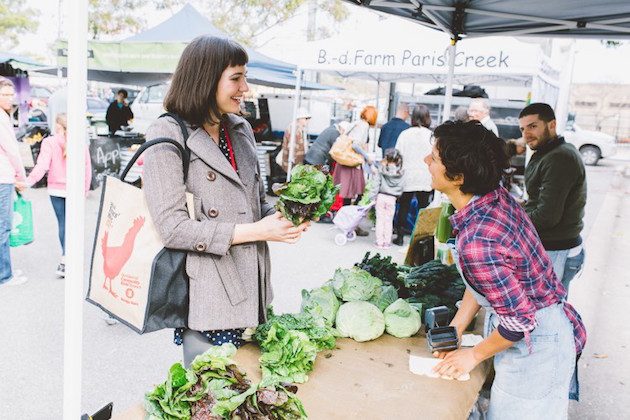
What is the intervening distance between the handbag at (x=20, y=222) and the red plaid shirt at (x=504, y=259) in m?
4.77

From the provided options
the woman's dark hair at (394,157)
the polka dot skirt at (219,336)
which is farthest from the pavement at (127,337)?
the polka dot skirt at (219,336)

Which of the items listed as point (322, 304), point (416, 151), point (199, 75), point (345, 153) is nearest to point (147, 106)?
point (345, 153)

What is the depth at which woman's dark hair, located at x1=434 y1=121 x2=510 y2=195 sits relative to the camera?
6.30 ft

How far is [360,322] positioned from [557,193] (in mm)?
1912

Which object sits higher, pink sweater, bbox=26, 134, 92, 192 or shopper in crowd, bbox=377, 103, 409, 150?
shopper in crowd, bbox=377, 103, 409, 150

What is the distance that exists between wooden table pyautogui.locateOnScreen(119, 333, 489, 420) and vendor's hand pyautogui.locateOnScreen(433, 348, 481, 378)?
38 mm

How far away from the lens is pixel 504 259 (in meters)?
1.82

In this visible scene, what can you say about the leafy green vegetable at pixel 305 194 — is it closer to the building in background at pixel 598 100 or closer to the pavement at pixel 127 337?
the pavement at pixel 127 337

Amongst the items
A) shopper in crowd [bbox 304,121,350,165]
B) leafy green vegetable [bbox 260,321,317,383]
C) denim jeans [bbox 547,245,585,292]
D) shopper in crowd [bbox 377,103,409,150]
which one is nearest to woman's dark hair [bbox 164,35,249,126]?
leafy green vegetable [bbox 260,321,317,383]

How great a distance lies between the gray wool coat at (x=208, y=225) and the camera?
1704 millimetres

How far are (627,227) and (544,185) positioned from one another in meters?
8.20

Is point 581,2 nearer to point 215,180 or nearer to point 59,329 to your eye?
point 215,180

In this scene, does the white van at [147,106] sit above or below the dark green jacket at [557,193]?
above

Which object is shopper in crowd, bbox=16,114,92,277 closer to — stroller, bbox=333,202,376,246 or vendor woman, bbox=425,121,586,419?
stroller, bbox=333,202,376,246
